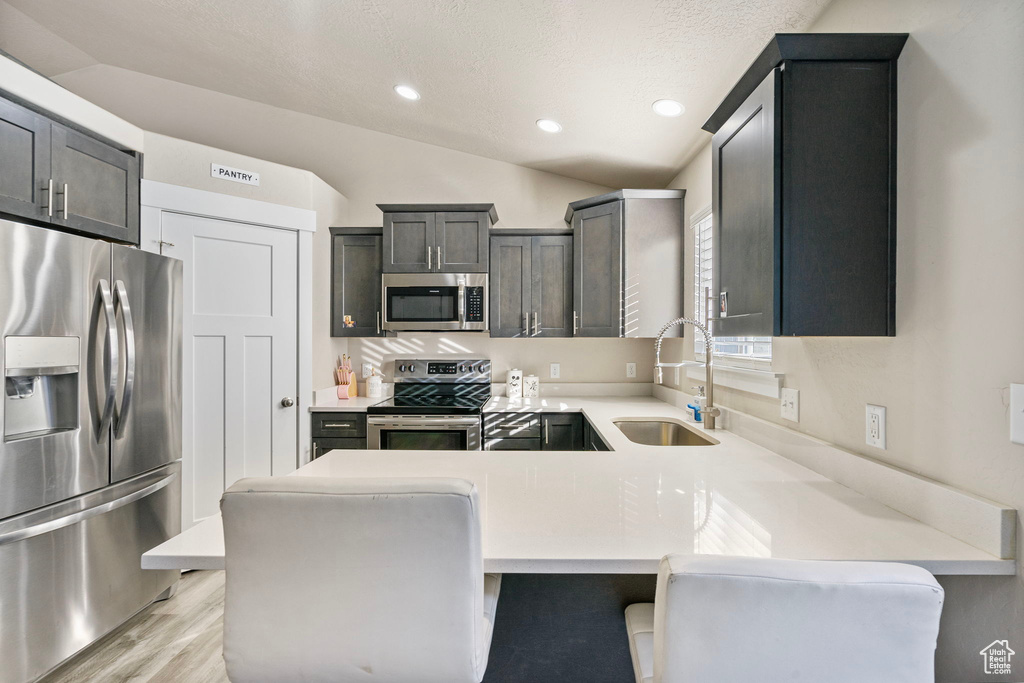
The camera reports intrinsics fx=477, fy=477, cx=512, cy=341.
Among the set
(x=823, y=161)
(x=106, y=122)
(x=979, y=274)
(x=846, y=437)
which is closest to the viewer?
(x=979, y=274)

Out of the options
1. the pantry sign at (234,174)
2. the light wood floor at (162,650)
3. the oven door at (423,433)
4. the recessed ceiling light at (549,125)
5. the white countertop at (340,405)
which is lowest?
the light wood floor at (162,650)

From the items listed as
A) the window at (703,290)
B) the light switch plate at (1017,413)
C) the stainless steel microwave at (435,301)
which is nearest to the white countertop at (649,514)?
the light switch plate at (1017,413)

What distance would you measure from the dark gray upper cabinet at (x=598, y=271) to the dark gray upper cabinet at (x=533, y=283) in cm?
10

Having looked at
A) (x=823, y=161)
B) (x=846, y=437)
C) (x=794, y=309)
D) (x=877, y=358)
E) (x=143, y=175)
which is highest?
(x=143, y=175)

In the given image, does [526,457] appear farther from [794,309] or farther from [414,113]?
[414,113]

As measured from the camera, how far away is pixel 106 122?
2254 millimetres

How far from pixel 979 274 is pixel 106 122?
3256mm

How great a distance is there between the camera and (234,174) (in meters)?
2.71

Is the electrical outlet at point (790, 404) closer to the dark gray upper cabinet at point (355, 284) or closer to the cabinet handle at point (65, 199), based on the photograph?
the dark gray upper cabinet at point (355, 284)

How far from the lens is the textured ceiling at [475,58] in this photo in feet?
5.64

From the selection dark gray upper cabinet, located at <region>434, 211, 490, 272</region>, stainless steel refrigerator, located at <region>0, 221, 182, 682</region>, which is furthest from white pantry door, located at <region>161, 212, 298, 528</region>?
dark gray upper cabinet, located at <region>434, 211, 490, 272</region>

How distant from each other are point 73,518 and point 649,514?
212 cm

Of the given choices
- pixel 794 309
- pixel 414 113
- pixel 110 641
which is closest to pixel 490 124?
pixel 414 113

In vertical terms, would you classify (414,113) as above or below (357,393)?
above
